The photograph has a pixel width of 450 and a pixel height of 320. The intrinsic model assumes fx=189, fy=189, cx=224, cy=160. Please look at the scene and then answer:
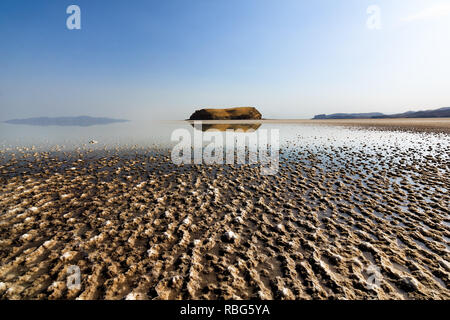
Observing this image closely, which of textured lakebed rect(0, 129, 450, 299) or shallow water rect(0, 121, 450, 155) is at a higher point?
shallow water rect(0, 121, 450, 155)

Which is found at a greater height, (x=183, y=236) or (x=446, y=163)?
(x=446, y=163)

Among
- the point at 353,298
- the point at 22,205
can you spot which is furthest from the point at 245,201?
the point at 22,205

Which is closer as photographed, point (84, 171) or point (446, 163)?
point (84, 171)

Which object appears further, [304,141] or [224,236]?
[304,141]

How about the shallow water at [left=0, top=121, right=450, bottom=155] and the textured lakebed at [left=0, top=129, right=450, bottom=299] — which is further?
the shallow water at [left=0, top=121, right=450, bottom=155]

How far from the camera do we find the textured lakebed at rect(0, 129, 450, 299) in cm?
497

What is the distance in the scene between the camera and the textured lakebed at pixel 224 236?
497 centimetres

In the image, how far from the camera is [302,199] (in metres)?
10.5

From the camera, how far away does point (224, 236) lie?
280 inches

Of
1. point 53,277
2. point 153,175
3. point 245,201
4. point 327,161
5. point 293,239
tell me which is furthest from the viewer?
point 327,161

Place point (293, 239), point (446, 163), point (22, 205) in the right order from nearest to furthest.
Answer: point (293, 239) → point (22, 205) → point (446, 163)
